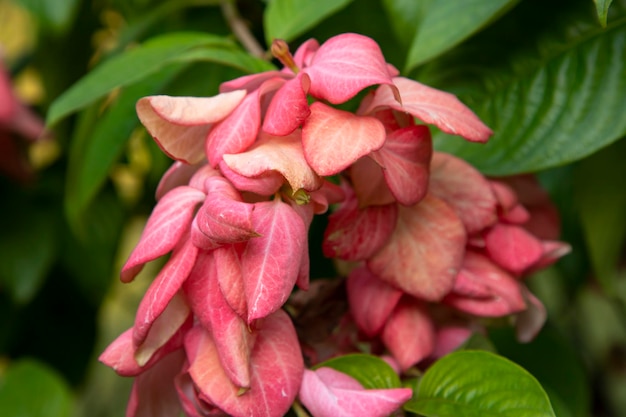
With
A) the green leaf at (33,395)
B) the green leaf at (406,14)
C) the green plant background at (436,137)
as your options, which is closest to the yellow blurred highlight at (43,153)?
the green plant background at (436,137)

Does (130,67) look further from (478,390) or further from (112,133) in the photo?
(478,390)

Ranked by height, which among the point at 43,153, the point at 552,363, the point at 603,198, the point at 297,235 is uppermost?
the point at 297,235

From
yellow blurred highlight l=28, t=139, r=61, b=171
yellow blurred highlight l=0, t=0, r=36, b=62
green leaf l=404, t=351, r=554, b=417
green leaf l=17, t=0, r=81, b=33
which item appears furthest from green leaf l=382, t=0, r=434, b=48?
yellow blurred highlight l=0, t=0, r=36, b=62

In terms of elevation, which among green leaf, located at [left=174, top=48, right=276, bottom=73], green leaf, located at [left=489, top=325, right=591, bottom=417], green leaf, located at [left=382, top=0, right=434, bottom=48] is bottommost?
green leaf, located at [left=489, top=325, right=591, bottom=417]

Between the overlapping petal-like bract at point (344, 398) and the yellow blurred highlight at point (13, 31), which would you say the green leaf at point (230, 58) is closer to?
the overlapping petal-like bract at point (344, 398)

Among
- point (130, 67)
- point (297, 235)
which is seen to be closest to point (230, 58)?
point (130, 67)

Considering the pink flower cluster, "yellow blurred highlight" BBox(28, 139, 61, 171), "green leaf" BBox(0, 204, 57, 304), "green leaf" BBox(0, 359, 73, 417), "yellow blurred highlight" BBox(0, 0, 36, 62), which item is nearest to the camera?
the pink flower cluster

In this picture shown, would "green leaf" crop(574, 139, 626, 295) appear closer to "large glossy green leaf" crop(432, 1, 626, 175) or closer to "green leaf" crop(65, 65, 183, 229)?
"large glossy green leaf" crop(432, 1, 626, 175)

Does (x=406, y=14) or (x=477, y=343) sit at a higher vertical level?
(x=406, y=14)
